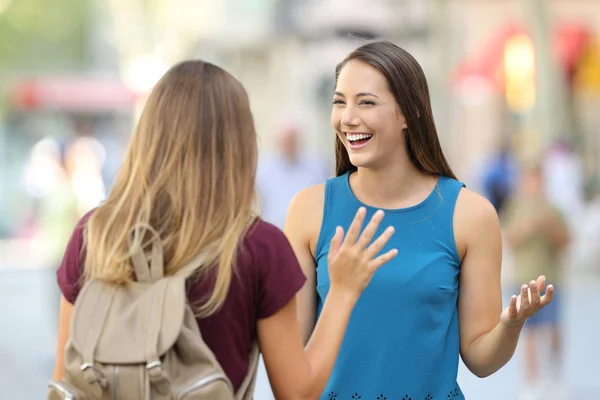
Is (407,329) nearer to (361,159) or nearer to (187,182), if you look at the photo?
(361,159)

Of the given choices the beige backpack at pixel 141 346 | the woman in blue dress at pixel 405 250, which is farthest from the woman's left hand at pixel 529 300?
the beige backpack at pixel 141 346

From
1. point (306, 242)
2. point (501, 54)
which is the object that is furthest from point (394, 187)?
point (501, 54)

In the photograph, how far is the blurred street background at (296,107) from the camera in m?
11.2

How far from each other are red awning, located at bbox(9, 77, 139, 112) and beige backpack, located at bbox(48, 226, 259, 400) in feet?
129

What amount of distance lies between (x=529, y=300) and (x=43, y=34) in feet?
177

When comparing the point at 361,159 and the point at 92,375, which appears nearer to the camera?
the point at 92,375

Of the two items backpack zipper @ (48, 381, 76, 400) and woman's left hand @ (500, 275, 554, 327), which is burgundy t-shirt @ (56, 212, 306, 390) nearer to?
backpack zipper @ (48, 381, 76, 400)

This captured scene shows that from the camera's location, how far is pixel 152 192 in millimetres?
3027

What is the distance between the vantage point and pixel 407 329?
366cm

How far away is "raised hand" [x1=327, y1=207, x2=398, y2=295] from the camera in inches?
123

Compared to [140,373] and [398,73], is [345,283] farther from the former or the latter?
[398,73]

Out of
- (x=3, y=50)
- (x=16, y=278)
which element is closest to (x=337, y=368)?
(x=16, y=278)

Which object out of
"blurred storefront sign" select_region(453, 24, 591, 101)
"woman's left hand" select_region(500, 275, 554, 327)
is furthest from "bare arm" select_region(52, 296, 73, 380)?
"blurred storefront sign" select_region(453, 24, 591, 101)

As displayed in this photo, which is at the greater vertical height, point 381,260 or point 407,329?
point 381,260
